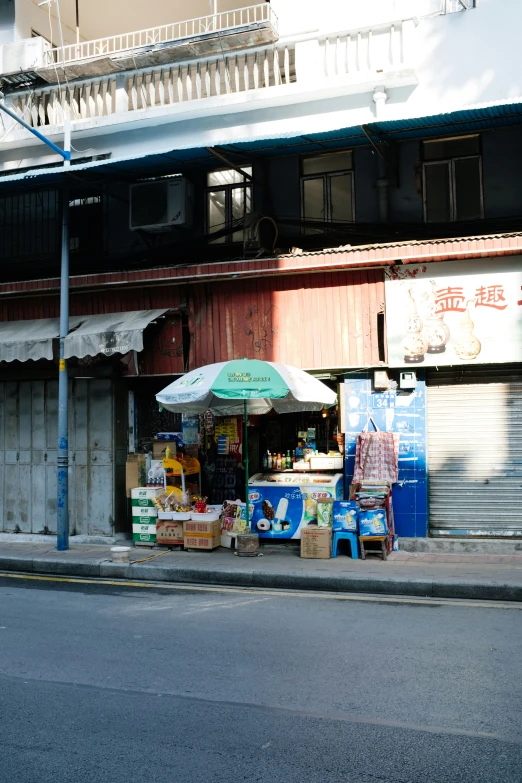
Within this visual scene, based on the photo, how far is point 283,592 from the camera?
30.8ft

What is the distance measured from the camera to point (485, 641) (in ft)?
22.1

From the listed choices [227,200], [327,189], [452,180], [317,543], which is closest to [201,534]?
[317,543]

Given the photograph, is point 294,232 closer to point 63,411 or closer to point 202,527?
point 63,411

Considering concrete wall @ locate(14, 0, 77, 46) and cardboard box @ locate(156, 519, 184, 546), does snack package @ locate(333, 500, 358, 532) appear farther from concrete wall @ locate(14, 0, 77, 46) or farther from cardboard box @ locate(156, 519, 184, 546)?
concrete wall @ locate(14, 0, 77, 46)

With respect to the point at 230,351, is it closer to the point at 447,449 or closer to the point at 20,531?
the point at 447,449

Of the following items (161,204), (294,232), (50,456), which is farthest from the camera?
(50,456)

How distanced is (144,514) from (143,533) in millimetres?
303

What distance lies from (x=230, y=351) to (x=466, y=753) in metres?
8.90

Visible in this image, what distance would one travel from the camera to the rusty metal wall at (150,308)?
12938 mm

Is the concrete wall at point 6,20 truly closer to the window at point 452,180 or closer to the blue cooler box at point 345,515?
the window at point 452,180

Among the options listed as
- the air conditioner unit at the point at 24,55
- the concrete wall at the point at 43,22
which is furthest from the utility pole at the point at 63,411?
the concrete wall at the point at 43,22

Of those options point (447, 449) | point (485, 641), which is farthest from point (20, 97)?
point (485, 641)

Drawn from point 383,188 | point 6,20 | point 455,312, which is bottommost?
point 455,312

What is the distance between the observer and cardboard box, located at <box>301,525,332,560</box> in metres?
10.8
